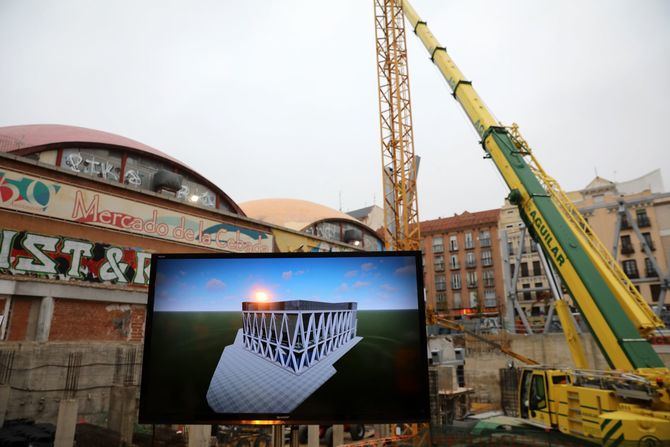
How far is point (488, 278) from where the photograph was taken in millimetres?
57375

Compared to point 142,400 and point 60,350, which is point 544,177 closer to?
point 142,400

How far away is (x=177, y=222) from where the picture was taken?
66.1 feet

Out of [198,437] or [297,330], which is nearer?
[297,330]

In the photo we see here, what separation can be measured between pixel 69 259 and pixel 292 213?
1984 cm

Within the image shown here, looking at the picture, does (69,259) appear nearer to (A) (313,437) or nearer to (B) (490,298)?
(A) (313,437)

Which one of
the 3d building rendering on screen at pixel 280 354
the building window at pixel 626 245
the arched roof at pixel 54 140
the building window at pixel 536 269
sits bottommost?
the 3d building rendering on screen at pixel 280 354

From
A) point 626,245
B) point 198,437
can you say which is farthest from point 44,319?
point 626,245

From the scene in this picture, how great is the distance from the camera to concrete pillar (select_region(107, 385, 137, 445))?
1294 cm

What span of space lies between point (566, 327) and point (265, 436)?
12195mm

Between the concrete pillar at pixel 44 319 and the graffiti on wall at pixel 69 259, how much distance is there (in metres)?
0.95

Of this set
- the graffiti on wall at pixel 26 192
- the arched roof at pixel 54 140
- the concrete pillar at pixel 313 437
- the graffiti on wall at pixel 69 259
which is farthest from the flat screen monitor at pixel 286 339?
the arched roof at pixel 54 140

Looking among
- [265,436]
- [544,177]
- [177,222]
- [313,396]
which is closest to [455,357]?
[544,177]

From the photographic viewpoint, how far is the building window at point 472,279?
192 ft

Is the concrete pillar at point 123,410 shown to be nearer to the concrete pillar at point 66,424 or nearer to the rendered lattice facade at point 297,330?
the concrete pillar at point 66,424
